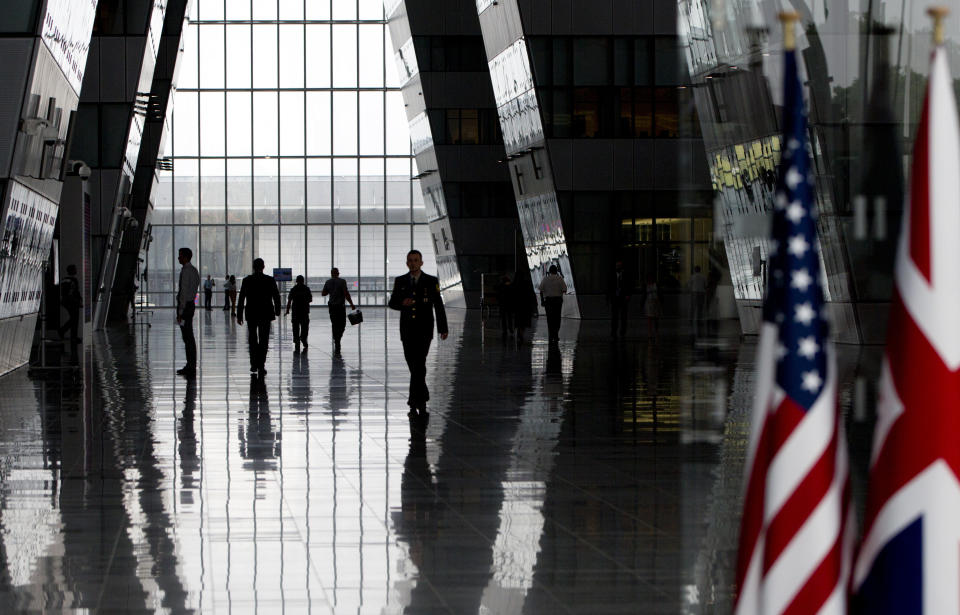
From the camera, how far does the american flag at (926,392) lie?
3.31 meters

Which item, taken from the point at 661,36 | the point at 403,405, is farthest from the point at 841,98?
the point at 661,36

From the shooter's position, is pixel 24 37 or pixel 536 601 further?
pixel 24 37

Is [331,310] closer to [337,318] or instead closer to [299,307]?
[337,318]

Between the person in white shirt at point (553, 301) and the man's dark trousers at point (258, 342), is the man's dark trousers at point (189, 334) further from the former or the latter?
the person in white shirt at point (553, 301)

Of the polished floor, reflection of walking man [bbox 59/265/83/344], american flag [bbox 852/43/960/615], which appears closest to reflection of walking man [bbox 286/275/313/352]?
reflection of walking man [bbox 59/265/83/344]

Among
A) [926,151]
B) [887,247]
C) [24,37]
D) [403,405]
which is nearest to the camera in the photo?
[926,151]

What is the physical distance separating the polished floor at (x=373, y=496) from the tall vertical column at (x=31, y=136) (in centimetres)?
226

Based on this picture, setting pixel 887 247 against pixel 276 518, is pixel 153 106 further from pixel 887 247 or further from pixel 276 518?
pixel 276 518

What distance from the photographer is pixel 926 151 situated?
133 inches

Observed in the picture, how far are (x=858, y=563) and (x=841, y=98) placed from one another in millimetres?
11095

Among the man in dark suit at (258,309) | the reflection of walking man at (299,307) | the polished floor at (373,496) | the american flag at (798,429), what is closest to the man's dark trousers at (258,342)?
the man in dark suit at (258,309)

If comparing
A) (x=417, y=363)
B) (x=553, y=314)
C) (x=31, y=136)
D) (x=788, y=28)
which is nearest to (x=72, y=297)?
(x=31, y=136)

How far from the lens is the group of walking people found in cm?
1477

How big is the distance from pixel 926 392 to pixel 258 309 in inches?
699
